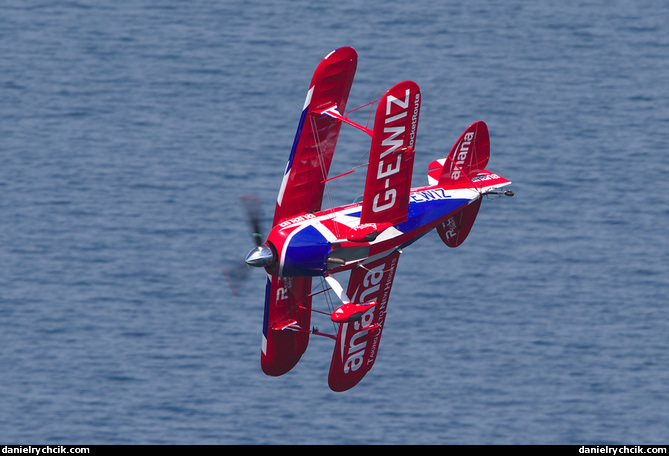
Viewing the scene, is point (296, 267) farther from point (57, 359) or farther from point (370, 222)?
point (57, 359)

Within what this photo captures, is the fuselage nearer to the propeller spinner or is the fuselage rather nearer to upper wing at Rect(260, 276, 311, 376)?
the propeller spinner

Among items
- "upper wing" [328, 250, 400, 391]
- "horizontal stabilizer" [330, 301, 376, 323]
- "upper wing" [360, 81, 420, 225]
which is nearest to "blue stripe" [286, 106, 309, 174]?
"upper wing" [360, 81, 420, 225]

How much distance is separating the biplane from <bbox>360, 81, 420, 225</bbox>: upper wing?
0.03m

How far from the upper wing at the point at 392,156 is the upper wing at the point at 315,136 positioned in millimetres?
2591

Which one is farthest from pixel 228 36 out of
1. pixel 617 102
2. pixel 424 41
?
pixel 617 102

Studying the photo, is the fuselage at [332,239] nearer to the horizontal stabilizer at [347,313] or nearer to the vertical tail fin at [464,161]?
the horizontal stabilizer at [347,313]

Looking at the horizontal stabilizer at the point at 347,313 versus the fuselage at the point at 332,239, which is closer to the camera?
the horizontal stabilizer at the point at 347,313

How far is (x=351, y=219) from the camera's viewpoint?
3991 centimetres

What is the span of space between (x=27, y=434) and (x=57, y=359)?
3443 millimetres

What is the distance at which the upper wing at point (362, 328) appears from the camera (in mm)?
41094

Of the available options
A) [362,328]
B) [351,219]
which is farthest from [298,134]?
[362,328]

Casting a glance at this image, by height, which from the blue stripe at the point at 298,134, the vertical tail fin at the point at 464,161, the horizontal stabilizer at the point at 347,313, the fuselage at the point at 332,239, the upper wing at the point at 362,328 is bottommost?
the upper wing at the point at 362,328

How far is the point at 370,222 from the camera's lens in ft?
129

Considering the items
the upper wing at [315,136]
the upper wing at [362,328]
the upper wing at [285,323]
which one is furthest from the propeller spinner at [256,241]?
the upper wing at [362,328]
